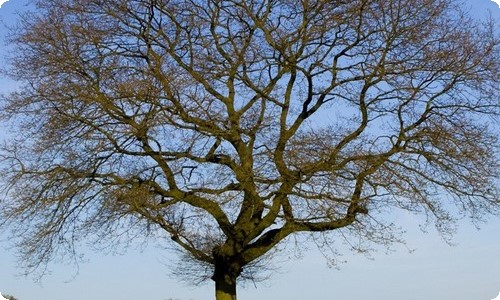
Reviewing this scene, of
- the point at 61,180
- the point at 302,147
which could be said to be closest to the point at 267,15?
the point at 302,147

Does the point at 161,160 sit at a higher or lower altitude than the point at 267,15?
lower

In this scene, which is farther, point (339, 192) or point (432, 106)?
point (432, 106)

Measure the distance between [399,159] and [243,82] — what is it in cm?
369

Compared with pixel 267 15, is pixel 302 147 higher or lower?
lower

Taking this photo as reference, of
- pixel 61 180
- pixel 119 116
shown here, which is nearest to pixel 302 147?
pixel 119 116

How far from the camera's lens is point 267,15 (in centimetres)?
1631

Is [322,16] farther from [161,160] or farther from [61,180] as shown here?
[61,180]

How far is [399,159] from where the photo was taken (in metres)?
16.1

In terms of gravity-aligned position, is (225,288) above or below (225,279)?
below

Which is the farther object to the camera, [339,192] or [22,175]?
[22,175]

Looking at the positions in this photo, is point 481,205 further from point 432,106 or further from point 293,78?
point 293,78

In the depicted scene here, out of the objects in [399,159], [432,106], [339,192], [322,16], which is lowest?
[339,192]

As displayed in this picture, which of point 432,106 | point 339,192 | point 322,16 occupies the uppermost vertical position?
point 322,16

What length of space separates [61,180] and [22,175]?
89cm
